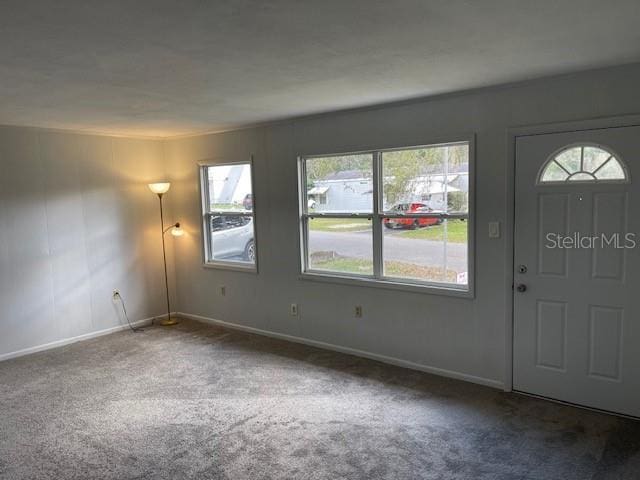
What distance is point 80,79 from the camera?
2.83 meters

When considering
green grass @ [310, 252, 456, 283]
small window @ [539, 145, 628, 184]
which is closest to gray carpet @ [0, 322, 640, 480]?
green grass @ [310, 252, 456, 283]

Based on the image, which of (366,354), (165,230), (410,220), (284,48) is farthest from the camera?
(165,230)

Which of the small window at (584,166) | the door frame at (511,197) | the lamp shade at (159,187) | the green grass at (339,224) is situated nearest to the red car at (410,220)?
the green grass at (339,224)

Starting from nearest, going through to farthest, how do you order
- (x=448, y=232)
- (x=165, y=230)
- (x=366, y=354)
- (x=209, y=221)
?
(x=448, y=232) → (x=366, y=354) → (x=209, y=221) → (x=165, y=230)

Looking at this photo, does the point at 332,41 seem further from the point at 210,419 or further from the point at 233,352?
the point at 233,352

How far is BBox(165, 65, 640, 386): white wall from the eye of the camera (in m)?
3.28

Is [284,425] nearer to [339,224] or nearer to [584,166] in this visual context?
[339,224]

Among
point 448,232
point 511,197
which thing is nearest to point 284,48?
point 511,197

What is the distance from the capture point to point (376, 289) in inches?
167

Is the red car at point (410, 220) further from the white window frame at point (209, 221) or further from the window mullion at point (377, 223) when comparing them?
the white window frame at point (209, 221)

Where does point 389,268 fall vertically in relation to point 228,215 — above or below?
below

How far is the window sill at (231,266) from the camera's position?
521 centimetres

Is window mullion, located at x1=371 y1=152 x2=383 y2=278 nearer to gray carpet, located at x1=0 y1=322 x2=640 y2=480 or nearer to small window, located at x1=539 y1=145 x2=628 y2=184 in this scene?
gray carpet, located at x1=0 y1=322 x2=640 y2=480

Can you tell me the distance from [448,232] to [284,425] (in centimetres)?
194
